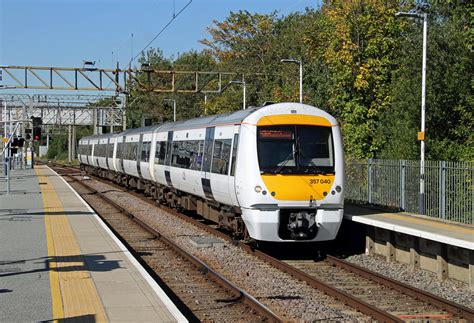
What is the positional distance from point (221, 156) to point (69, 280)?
626 cm

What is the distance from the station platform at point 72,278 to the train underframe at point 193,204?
2680 millimetres

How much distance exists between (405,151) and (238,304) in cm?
1465

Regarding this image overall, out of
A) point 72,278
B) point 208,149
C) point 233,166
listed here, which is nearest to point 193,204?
point 208,149

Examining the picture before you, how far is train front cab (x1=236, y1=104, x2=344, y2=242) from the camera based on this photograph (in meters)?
13.7

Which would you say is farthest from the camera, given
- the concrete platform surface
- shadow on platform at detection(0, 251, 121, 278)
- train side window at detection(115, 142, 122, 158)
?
train side window at detection(115, 142, 122, 158)

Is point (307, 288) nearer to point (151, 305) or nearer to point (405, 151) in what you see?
point (151, 305)

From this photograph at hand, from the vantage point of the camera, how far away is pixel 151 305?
8.87 meters

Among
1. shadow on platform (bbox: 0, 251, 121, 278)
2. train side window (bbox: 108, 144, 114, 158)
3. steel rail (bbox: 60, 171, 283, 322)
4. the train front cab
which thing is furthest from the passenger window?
train side window (bbox: 108, 144, 114, 158)

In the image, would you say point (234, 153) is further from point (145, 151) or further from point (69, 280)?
point (145, 151)

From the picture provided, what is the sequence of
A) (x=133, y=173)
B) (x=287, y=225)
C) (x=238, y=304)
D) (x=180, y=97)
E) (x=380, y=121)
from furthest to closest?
→ 1. (x=180, y=97)
2. (x=133, y=173)
3. (x=380, y=121)
4. (x=287, y=225)
5. (x=238, y=304)

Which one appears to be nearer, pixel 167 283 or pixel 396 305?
pixel 396 305

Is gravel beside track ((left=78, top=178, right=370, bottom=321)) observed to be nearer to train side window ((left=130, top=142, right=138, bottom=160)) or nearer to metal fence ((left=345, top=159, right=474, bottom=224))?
metal fence ((left=345, top=159, right=474, bottom=224))

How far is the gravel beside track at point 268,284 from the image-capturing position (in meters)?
9.56

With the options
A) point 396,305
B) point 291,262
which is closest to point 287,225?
point 291,262
